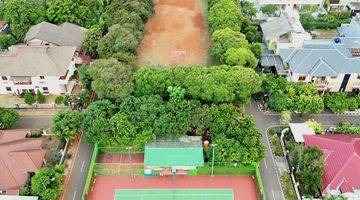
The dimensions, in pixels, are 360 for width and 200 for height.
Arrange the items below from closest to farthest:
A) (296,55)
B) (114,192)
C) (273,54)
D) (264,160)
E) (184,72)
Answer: (114,192), (264,160), (184,72), (296,55), (273,54)

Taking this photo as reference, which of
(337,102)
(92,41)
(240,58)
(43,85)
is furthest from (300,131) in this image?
(43,85)

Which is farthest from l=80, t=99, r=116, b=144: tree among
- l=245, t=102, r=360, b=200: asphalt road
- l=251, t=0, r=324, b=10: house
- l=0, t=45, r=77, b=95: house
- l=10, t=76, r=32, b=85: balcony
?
l=251, t=0, r=324, b=10: house

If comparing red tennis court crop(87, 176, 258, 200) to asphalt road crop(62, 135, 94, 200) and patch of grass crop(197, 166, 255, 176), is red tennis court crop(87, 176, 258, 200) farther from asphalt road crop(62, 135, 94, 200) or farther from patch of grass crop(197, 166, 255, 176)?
asphalt road crop(62, 135, 94, 200)

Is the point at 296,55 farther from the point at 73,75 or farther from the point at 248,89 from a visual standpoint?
the point at 73,75

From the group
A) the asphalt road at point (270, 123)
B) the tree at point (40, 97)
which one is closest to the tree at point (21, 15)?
the tree at point (40, 97)

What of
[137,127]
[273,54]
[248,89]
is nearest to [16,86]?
[137,127]
